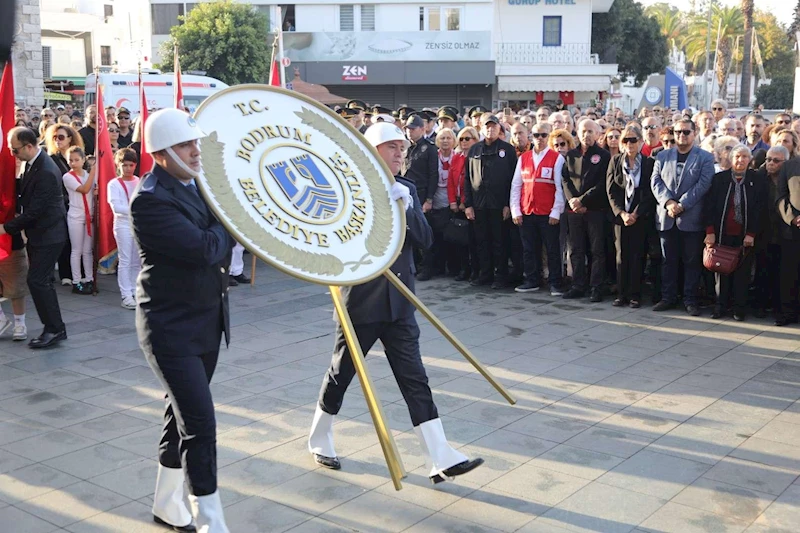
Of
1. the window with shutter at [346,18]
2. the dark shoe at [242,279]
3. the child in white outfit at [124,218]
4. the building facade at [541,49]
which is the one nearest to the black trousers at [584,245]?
the dark shoe at [242,279]

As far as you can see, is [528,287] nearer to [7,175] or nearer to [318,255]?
[7,175]

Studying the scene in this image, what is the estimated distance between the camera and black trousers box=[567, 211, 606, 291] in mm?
9969

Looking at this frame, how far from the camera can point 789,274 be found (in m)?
8.87

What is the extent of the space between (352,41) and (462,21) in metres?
5.16

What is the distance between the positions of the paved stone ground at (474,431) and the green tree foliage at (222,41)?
98.4 feet

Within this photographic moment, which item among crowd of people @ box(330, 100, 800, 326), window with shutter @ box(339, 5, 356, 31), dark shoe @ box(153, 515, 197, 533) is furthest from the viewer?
window with shutter @ box(339, 5, 356, 31)

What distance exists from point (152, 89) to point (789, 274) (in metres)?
15.9

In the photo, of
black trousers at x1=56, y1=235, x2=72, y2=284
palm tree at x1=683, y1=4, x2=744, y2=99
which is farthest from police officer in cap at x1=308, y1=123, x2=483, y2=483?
palm tree at x1=683, y1=4, x2=744, y2=99

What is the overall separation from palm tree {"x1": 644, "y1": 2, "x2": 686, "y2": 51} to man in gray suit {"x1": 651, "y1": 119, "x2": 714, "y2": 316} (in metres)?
61.4

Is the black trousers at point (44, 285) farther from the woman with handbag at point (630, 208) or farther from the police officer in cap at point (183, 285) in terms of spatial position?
the woman with handbag at point (630, 208)

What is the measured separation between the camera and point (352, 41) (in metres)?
40.4

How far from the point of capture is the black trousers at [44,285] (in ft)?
25.9

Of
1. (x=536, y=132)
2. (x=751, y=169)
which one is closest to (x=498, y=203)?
(x=536, y=132)

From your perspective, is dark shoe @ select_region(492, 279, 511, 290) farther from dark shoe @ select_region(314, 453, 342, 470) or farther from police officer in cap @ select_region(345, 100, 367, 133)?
dark shoe @ select_region(314, 453, 342, 470)
